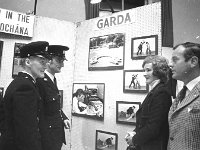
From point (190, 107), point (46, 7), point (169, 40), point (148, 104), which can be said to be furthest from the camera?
point (46, 7)

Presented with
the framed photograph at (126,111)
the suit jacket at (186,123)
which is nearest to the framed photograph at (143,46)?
the framed photograph at (126,111)

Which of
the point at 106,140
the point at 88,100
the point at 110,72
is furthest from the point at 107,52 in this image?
the point at 106,140

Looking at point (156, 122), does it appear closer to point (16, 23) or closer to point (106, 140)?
point (106, 140)

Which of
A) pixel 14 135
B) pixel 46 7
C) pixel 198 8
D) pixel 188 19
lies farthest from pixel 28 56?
pixel 198 8

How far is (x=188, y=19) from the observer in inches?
221

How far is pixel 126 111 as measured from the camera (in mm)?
2910

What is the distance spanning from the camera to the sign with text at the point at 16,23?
3029 millimetres

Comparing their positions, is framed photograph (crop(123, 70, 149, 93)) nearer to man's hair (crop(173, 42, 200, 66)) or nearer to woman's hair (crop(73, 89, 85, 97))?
woman's hair (crop(73, 89, 85, 97))

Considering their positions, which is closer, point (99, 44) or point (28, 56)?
point (28, 56)

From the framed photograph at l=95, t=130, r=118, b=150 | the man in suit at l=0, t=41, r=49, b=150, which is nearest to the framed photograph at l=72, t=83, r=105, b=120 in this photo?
the framed photograph at l=95, t=130, r=118, b=150

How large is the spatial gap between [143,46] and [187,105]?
1290 millimetres

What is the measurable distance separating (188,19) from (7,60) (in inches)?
166

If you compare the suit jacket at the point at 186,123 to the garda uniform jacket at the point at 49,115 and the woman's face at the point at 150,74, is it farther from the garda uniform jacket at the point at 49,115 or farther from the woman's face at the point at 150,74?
the garda uniform jacket at the point at 49,115

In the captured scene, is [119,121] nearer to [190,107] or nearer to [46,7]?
[190,107]
